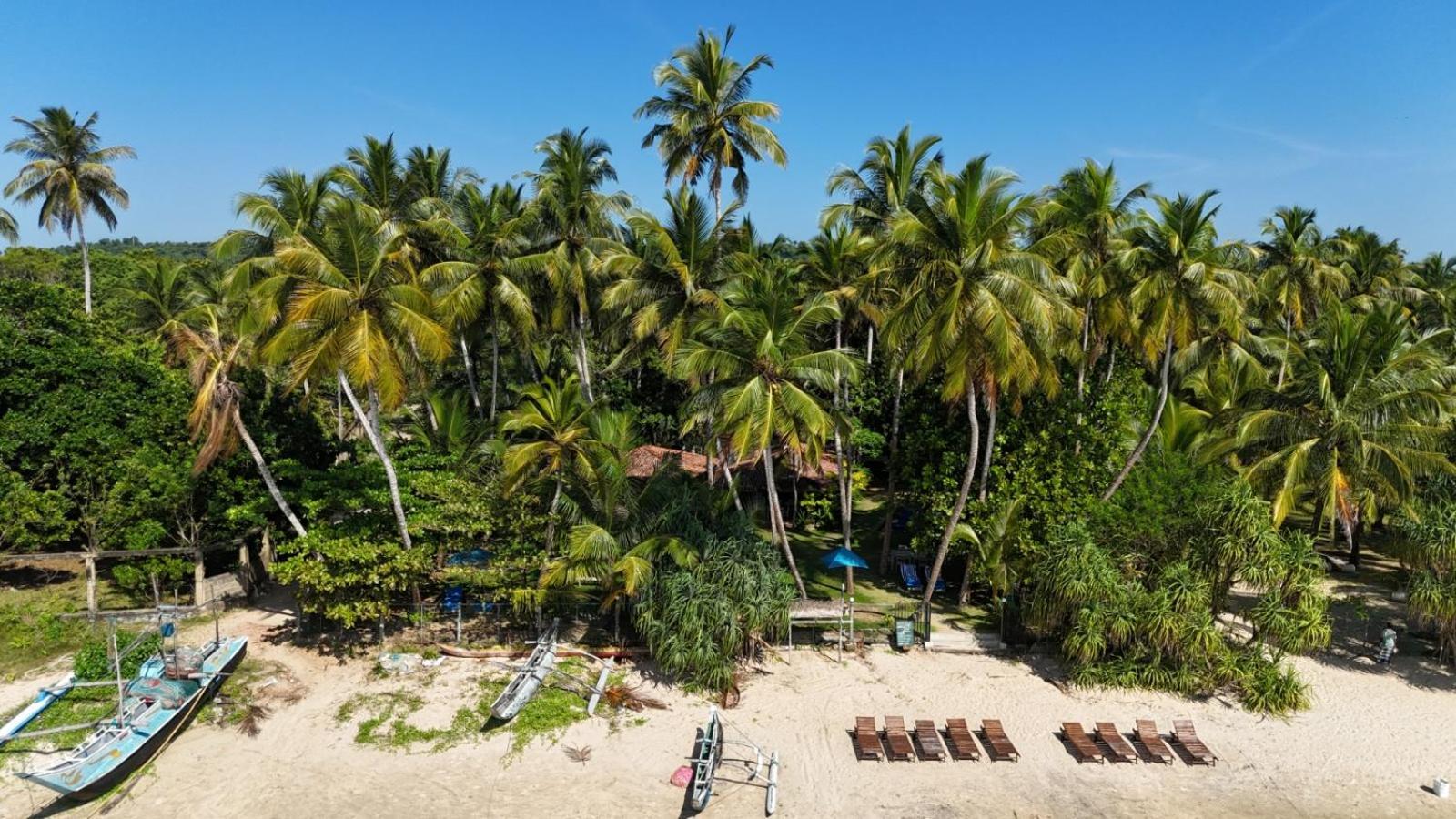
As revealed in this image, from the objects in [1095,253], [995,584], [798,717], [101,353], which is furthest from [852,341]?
[101,353]

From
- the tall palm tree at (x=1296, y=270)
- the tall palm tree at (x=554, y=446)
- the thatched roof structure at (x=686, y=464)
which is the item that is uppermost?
the tall palm tree at (x=1296, y=270)

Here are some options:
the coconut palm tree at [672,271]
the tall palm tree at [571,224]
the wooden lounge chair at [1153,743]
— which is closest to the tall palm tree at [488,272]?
the tall palm tree at [571,224]

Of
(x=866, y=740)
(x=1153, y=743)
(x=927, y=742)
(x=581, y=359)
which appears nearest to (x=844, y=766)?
(x=866, y=740)

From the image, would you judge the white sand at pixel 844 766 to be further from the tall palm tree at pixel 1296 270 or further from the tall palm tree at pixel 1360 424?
the tall palm tree at pixel 1296 270

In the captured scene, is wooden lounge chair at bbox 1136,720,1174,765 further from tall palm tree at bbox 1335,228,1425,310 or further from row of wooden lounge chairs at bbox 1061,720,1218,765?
tall palm tree at bbox 1335,228,1425,310

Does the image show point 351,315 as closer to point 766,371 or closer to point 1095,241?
point 766,371

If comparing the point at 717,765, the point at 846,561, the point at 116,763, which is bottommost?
the point at 717,765

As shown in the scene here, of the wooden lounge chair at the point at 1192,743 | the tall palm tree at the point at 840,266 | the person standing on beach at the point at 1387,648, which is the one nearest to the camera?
the wooden lounge chair at the point at 1192,743
